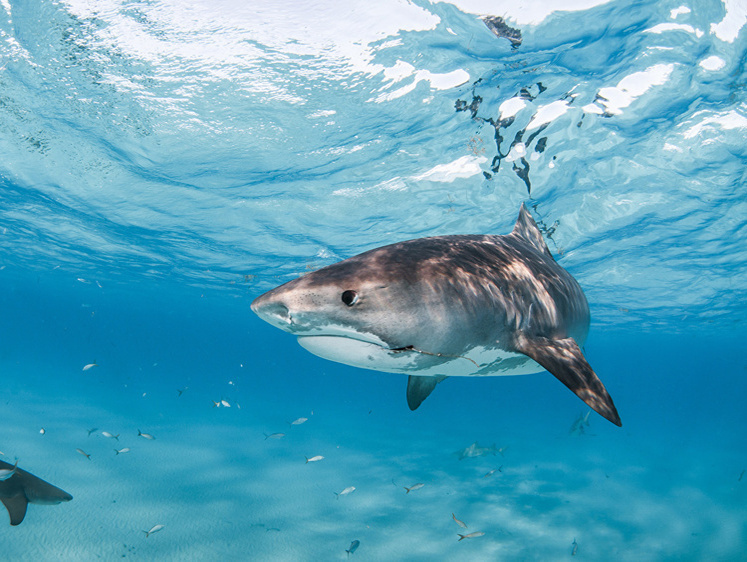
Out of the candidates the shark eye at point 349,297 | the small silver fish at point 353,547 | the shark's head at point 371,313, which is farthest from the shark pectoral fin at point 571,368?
the small silver fish at point 353,547

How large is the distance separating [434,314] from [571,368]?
1.03 m

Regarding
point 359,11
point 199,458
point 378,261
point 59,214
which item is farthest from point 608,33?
point 59,214

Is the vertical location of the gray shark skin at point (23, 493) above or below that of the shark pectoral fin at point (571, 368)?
below

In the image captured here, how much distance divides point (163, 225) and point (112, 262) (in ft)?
41.8

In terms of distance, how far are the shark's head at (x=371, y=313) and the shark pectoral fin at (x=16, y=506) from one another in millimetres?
5711

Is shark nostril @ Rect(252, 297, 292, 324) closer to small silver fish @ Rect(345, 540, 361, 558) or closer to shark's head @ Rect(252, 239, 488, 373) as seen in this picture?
shark's head @ Rect(252, 239, 488, 373)

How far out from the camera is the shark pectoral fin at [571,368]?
8.39ft

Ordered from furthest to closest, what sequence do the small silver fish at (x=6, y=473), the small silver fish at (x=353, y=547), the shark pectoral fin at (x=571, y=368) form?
the small silver fish at (x=353, y=547) < the small silver fish at (x=6, y=473) < the shark pectoral fin at (x=571, y=368)

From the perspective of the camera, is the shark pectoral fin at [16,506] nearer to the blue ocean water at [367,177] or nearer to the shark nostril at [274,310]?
the blue ocean water at [367,177]

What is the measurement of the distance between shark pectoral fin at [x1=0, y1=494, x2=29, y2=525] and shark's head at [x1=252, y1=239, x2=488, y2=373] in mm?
5711

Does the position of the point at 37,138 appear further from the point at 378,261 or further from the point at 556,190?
the point at 556,190

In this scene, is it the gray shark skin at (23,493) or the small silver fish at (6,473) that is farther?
the gray shark skin at (23,493)

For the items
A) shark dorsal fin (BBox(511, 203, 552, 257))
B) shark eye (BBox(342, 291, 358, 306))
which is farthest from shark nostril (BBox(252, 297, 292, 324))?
shark dorsal fin (BBox(511, 203, 552, 257))

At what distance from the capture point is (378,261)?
2729 millimetres
